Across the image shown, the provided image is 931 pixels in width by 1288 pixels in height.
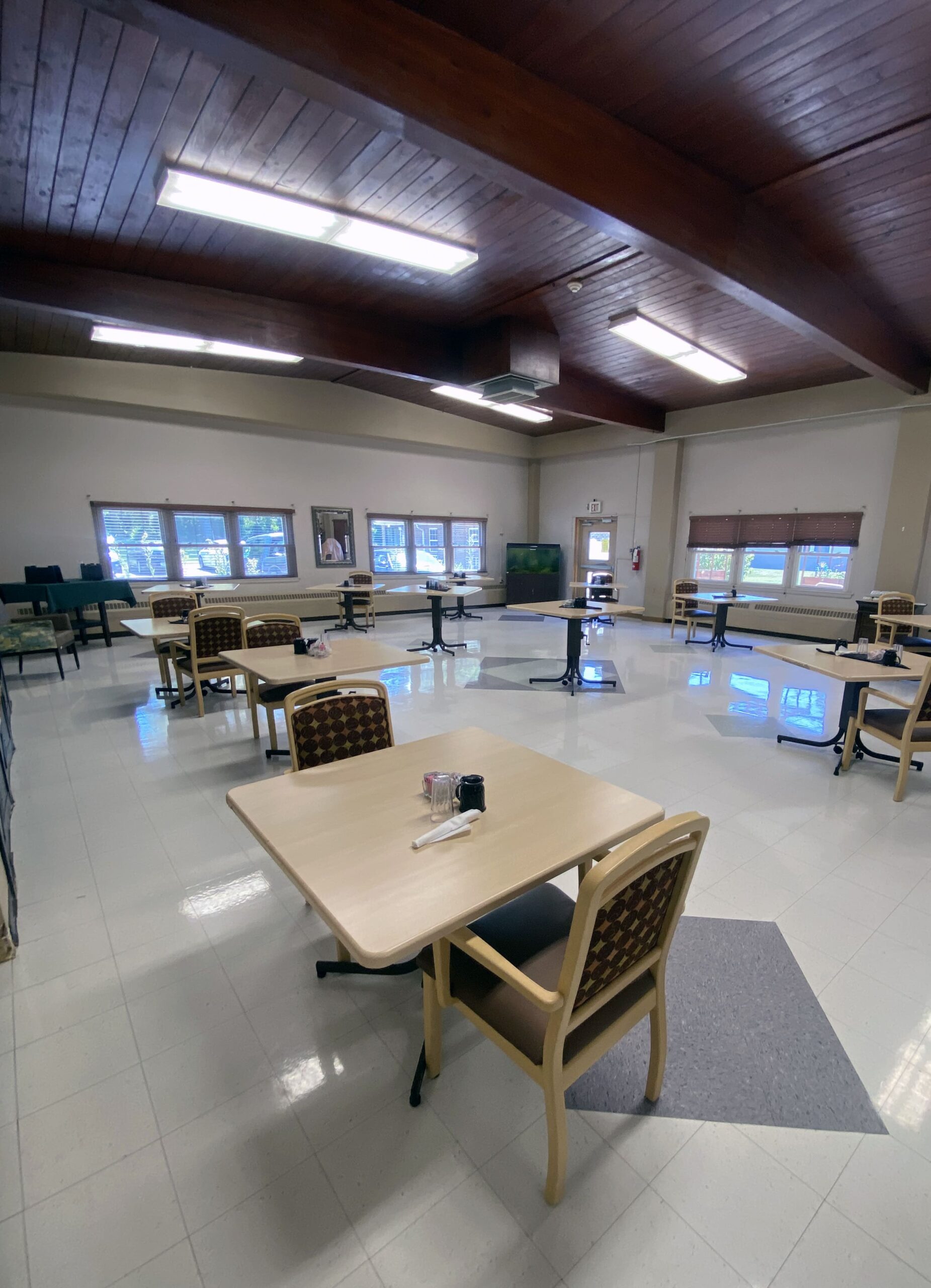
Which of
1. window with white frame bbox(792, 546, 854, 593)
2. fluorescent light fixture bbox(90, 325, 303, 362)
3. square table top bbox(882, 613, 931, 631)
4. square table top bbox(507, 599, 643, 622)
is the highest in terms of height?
fluorescent light fixture bbox(90, 325, 303, 362)

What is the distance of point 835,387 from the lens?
7.03m

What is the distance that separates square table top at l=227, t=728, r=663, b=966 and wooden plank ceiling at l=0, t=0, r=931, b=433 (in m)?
2.73

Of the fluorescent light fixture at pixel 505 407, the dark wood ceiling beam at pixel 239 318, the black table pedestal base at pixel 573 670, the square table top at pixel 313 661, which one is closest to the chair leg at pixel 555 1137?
the square table top at pixel 313 661

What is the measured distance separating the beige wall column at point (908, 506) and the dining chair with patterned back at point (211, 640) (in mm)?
7965

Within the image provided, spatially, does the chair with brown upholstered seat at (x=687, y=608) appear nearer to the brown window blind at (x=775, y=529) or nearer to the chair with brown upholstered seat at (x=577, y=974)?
the brown window blind at (x=775, y=529)

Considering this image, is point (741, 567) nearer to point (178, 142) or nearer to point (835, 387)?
point (835, 387)

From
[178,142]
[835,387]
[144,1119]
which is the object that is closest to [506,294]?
[178,142]

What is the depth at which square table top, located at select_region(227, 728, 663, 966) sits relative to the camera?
115 cm

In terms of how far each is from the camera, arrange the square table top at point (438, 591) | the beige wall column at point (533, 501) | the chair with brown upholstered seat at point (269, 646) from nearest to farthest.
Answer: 1. the chair with brown upholstered seat at point (269, 646)
2. the square table top at point (438, 591)
3. the beige wall column at point (533, 501)

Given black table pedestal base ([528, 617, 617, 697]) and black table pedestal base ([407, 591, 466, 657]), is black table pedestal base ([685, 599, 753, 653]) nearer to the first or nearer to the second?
black table pedestal base ([528, 617, 617, 697])

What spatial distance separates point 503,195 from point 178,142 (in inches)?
72.2

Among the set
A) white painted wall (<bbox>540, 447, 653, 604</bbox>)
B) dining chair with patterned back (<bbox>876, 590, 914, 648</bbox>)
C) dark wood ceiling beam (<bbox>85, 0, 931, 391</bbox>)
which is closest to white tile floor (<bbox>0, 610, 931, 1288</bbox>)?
dark wood ceiling beam (<bbox>85, 0, 931, 391</bbox>)

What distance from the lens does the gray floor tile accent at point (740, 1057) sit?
1461 millimetres

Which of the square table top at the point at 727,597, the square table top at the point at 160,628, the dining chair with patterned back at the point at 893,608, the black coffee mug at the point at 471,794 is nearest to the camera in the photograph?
the black coffee mug at the point at 471,794
